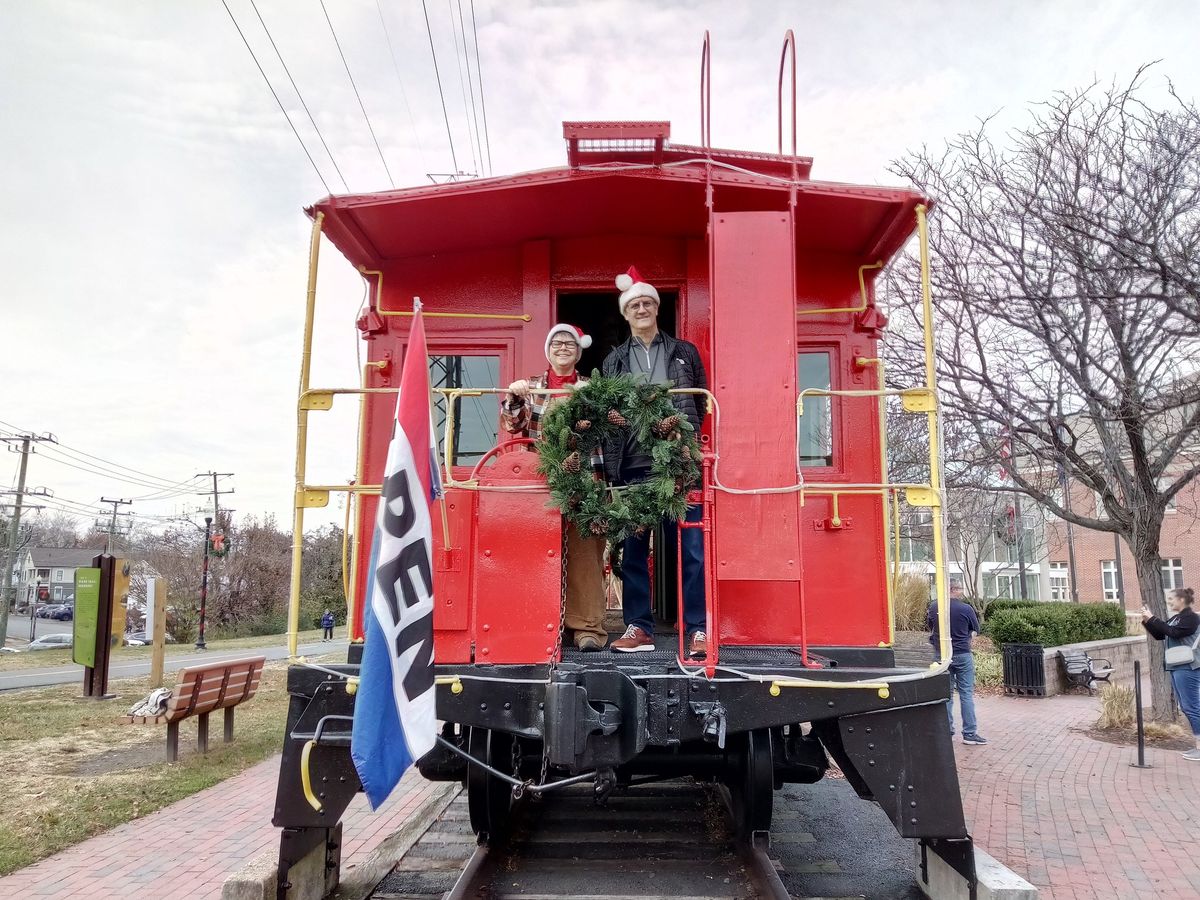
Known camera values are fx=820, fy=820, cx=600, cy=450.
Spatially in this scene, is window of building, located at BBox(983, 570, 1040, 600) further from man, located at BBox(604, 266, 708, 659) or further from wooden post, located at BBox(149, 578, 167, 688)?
man, located at BBox(604, 266, 708, 659)

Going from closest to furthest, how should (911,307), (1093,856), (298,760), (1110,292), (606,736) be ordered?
(606,736)
(298,760)
(1093,856)
(1110,292)
(911,307)

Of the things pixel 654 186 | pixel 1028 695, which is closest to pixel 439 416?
pixel 654 186

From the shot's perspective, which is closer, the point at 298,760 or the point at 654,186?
the point at 298,760

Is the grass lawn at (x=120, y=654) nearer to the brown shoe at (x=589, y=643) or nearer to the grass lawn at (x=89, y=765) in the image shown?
the grass lawn at (x=89, y=765)

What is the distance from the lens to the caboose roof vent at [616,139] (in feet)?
14.1

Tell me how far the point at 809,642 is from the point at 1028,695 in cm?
1116

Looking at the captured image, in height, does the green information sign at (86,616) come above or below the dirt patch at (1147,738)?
above

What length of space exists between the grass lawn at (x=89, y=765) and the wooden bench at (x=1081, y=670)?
40.3ft

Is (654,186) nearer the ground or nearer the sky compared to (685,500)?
nearer the sky

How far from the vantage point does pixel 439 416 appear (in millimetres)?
4953

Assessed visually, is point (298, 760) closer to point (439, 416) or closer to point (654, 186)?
point (439, 416)

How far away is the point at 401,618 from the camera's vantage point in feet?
9.61

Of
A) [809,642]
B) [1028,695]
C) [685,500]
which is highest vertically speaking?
[685,500]

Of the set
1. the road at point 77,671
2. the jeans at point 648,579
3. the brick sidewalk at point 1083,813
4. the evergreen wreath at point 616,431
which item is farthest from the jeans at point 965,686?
the road at point 77,671
